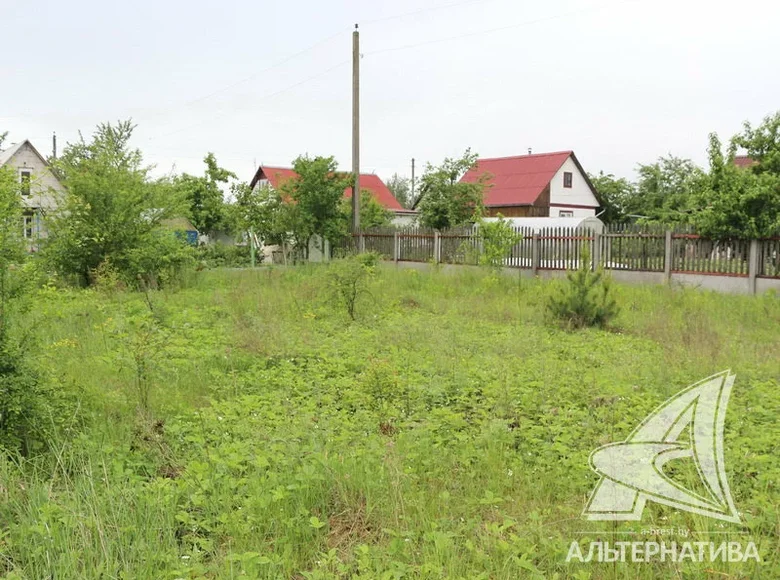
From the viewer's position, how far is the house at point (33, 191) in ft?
17.6

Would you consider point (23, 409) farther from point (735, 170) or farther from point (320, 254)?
point (320, 254)

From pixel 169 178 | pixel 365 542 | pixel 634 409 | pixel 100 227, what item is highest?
pixel 169 178

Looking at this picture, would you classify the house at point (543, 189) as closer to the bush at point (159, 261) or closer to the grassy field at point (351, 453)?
the bush at point (159, 261)

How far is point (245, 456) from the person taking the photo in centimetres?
418

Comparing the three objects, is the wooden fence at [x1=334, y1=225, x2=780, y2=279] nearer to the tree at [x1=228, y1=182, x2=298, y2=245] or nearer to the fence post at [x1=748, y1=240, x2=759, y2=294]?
the fence post at [x1=748, y1=240, x2=759, y2=294]

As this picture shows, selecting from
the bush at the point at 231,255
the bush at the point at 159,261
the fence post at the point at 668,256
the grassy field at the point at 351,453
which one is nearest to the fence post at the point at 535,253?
the fence post at the point at 668,256

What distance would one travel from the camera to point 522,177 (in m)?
38.6

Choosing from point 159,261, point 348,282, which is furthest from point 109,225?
point 348,282

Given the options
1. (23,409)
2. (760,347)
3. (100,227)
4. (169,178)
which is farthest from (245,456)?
(169,178)

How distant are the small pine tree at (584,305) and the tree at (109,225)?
8.43 metres

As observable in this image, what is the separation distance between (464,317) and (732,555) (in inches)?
306

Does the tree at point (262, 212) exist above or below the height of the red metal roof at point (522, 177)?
below

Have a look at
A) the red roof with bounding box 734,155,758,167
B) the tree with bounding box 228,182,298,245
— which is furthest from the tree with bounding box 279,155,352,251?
the red roof with bounding box 734,155,758,167

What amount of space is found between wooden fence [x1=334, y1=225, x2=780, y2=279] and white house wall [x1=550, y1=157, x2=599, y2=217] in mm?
17992
